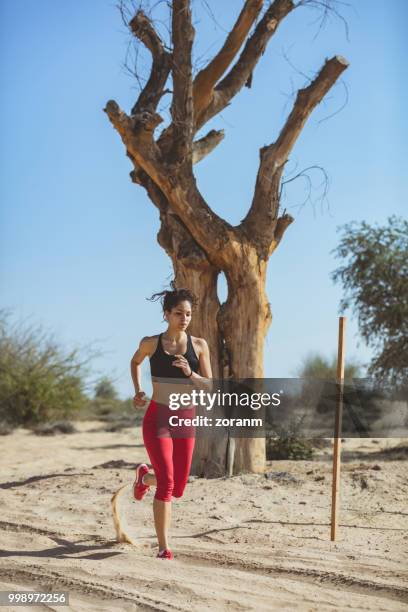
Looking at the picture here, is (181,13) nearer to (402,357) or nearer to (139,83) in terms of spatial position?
(139,83)

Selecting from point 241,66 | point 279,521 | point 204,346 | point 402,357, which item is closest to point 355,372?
point 402,357

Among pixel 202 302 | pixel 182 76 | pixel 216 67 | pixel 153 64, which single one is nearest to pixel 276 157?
pixel 182 76

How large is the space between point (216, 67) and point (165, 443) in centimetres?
748

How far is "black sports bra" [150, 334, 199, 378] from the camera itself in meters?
6.44

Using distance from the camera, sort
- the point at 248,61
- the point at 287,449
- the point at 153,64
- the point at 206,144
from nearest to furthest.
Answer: the point at 153,64, the point at 206,144, the point at 248,61, the point at 287,449

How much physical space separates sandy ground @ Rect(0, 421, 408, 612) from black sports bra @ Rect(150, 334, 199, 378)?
4.96ft

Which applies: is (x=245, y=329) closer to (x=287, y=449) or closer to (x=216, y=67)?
(x=287, y=449)

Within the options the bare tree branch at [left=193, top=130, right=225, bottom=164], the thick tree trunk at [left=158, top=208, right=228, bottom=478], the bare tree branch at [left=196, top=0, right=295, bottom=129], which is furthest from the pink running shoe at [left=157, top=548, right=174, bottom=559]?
the bare tree branch at [left=196, top=0, right=295, bottom=129]

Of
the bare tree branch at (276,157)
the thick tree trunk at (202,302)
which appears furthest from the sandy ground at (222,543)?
the bare tree branch at (276,157)

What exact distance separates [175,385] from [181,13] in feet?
22.1

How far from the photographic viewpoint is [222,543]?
24.6ft

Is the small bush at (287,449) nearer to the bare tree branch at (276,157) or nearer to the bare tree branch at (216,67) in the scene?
the bare tree branch at (276,157)

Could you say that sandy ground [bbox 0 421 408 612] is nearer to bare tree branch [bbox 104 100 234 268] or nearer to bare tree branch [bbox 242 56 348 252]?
bare tree branch [bbox 104 100 234 268]

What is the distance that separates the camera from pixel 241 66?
12242mm
